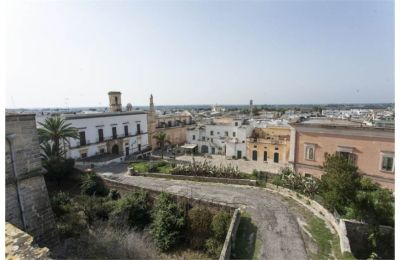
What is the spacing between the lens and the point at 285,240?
346 inches

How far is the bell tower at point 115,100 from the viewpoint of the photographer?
2972cm

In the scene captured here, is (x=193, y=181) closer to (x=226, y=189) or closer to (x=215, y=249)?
(x=226, y=189)

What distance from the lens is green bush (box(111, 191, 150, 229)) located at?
12.1 meters

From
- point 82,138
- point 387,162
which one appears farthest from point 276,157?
point 82,138

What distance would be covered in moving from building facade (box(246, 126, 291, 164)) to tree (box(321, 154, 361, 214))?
13137 millimetres

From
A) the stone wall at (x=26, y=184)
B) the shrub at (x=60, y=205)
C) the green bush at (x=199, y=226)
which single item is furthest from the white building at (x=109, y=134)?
the green bush at (x=199, y=226)

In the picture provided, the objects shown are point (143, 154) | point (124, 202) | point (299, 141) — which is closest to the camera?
point (124, 202)

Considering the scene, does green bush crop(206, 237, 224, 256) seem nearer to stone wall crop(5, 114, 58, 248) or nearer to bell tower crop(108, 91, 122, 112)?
stone wall crop(5, 114, 58, 248)

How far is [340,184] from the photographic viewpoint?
9516 mm

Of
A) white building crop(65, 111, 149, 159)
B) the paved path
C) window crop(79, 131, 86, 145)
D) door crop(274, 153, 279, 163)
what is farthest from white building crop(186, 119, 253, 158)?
window crop(79, 131, 86, 145)

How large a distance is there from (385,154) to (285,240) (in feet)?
32.9

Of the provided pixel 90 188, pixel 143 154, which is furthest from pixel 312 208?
pixel 143 154

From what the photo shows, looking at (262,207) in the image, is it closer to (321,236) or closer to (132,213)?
(321,236)

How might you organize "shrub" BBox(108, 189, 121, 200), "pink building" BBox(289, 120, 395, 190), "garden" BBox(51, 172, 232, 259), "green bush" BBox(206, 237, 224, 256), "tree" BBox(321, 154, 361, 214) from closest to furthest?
"tree" BBox(321, 154, 361, 214), "garden" BBox(51, 172, 232, 259), "green bush" BBox(206, 237, 224, 256), "pink building" BBox(289, 120, 395, 190), "shrub" BBox(108, 189, 121, 200)
